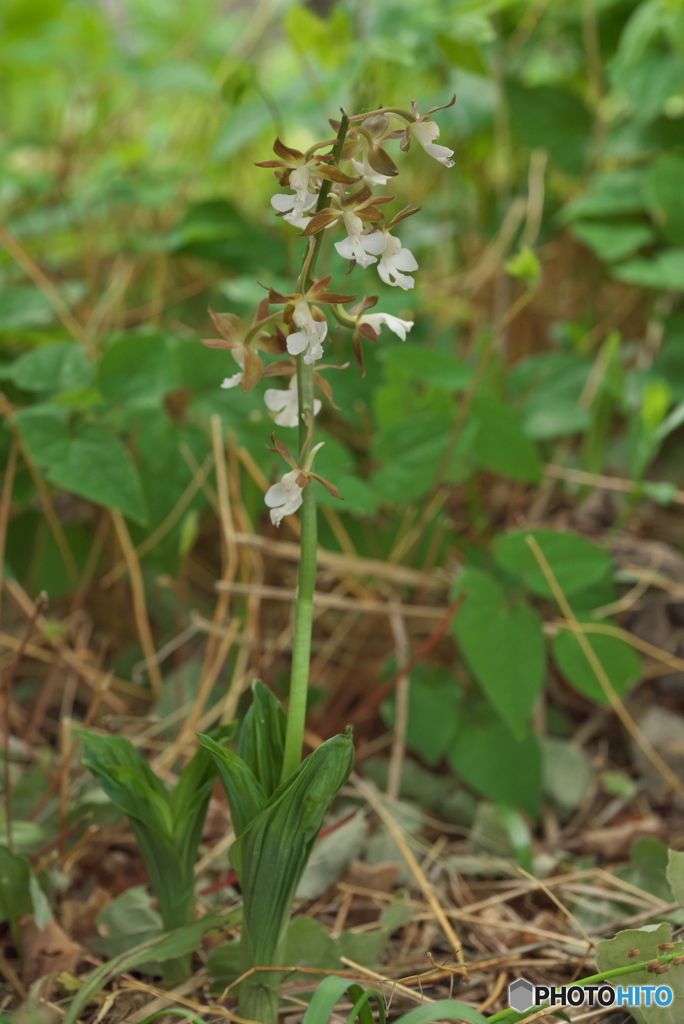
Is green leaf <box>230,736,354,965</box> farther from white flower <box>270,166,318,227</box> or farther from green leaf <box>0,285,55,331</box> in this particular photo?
green leaf <box>0,285,55,331</box>

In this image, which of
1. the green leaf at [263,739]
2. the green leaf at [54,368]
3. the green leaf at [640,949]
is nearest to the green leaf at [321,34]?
the green leaf at [54,368]

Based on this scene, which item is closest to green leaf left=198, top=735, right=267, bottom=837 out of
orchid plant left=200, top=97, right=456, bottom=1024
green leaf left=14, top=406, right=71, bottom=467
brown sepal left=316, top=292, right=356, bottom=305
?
orchid plant left=200, top=97, right=456, bottom=1024

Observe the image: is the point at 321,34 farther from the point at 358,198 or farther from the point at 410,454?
the point at 358,198

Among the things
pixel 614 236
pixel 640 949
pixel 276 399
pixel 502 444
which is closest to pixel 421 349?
pixel 502 444

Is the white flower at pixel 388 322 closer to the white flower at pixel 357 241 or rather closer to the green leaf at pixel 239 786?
the white flower at pixel 357 241

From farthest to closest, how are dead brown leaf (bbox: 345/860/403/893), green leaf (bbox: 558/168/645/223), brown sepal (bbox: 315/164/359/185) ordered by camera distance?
green leaf (bbox: 558/168/645/223), dead brown leaf (bbox: 345/860/403/893), brown sepal (bbox: 315/164/359/185)

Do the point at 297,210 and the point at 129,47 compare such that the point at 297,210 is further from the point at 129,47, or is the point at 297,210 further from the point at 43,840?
the point at 129,47

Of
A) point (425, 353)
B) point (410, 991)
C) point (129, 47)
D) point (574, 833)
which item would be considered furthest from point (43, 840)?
point (129, 47)
